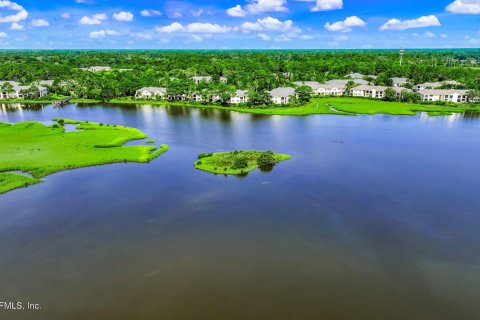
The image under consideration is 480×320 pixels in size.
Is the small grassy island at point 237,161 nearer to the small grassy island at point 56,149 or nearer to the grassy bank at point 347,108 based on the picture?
the small grassy island at point 56,149

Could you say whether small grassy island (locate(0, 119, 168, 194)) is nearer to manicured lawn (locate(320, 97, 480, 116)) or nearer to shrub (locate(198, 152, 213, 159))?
shrub (locate(198, 152, 213, 159))

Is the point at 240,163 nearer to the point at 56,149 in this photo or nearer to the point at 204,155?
the point at 204,155

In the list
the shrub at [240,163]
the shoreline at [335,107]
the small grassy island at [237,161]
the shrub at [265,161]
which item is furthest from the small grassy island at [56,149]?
the shoreline at [335,107]

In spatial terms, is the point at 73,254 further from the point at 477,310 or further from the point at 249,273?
the point at 477,310

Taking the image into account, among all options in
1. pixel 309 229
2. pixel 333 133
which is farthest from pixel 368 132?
pixel 309 229

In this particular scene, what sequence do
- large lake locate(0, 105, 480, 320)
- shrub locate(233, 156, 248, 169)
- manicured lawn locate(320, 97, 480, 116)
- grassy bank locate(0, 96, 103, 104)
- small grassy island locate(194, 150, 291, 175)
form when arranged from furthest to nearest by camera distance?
grassy bank locate(0, 96, 103, 104), manicured lawn locate(320, 97, 480, 116), shrub locate(233, 156, 248, 169), small grassy island locate(194, 150, 291, 175), large lake locate(0, 105, 480, 320)

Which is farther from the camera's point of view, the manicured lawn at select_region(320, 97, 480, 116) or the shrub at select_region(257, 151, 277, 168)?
the manicured lawn at select_region(320, 97, 480, 116)

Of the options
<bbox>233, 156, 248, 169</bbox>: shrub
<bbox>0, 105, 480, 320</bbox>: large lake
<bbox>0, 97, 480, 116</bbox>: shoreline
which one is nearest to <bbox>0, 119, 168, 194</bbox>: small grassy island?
<bbox>0, 105, 480, 320</bbox>: large lake
